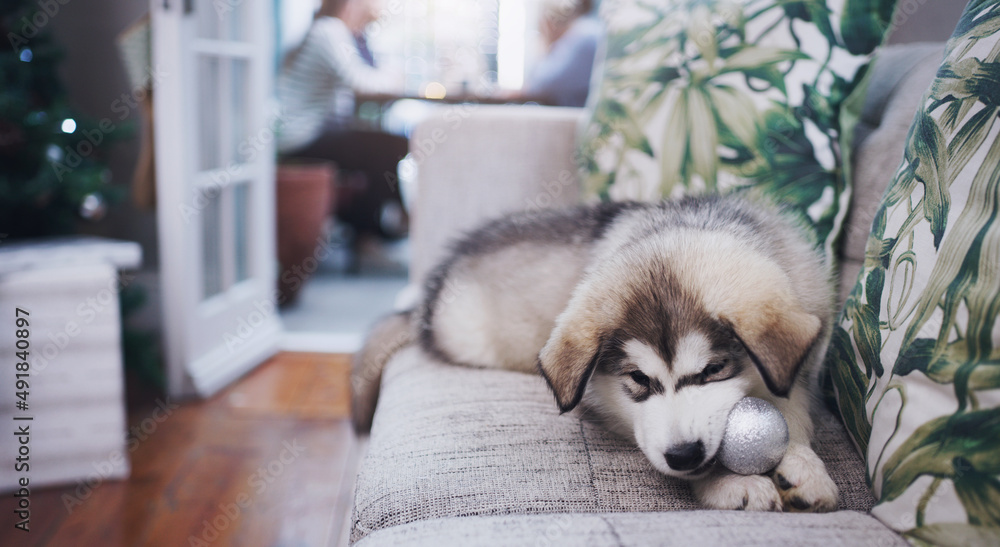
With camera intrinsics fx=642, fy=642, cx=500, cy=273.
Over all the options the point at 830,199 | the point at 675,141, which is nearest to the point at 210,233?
the point at 675,141

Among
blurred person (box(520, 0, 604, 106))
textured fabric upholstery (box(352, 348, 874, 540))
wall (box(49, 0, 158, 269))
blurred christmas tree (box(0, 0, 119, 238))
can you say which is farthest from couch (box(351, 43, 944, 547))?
blurred person (box(520, 0, 604, 106))

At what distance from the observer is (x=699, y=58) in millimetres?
1196

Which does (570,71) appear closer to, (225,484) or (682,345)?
(225,484)

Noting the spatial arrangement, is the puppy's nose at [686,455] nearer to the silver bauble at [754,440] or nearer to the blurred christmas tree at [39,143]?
the silver bauble at [754,440]

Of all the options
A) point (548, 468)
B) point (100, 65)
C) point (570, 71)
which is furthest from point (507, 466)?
point (570, 71)

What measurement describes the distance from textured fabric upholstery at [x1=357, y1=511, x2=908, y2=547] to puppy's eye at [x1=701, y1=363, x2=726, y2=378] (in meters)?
0.19

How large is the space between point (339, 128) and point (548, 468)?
3452mm

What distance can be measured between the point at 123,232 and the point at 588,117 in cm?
209

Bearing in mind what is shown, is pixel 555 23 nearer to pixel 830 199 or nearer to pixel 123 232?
pixel 123 232

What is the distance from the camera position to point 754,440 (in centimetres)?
75

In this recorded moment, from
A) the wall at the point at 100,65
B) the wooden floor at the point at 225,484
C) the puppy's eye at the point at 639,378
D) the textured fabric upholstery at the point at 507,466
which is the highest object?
the wall at the point at 100,65

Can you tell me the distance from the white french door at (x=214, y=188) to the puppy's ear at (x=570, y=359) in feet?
5.38

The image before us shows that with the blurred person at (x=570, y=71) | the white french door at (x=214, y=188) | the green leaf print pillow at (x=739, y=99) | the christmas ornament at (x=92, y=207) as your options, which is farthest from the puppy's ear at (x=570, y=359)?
the blurred person at (x=570, y=71)

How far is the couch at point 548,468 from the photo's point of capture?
2.08 feet
